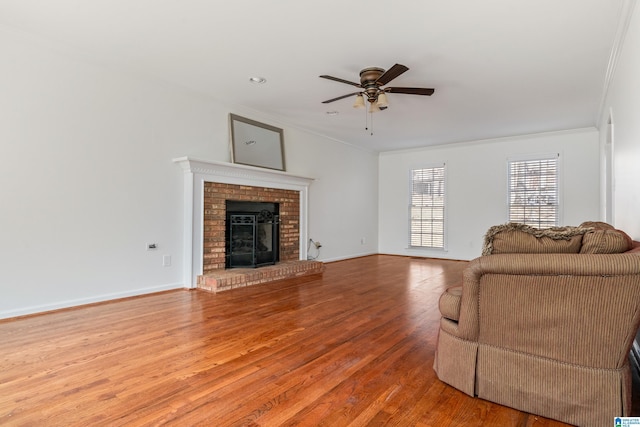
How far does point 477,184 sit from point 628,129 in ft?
14.6

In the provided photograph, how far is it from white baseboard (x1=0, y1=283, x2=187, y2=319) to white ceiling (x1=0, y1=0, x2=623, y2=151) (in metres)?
2.57

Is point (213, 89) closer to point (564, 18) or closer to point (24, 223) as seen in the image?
point (24, 223)

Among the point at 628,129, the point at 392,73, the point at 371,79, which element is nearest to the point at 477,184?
the point at 628,129

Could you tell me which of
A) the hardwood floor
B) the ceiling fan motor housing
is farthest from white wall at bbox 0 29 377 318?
the ceiling fan motor housing

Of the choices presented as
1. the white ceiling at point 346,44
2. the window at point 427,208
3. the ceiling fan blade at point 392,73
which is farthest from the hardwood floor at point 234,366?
the window at point 427,208

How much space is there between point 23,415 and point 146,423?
2.12 ft

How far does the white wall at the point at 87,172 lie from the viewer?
322 cm

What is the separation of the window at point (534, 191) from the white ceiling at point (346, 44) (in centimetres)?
174

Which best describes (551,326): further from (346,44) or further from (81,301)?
(81,301)

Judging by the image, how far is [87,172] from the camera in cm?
368

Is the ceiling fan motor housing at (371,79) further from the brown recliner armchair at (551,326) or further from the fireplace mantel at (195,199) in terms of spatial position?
the brown recliner armchair at (551,326)

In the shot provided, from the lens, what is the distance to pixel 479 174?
23.9 feet

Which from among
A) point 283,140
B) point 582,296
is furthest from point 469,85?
point 582,296

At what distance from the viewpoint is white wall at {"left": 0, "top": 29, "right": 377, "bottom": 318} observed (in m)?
3.22
